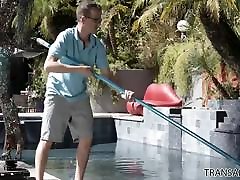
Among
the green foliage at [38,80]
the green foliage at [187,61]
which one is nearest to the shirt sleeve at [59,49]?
the green foliage at [187,61]

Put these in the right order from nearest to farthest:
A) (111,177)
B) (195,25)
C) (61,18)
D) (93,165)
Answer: (111,177) < (93,165) < (195,25) < (61,18)

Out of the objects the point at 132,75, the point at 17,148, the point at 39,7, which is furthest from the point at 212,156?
the point at 39,7

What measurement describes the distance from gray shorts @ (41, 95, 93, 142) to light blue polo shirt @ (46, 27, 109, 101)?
5 centimetres

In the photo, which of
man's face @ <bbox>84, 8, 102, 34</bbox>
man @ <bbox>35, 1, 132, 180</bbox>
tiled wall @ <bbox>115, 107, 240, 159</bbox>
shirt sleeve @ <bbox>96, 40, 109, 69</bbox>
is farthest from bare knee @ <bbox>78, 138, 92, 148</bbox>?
tiled wall @ <bbox>115, 107, 240, 159</bbox>

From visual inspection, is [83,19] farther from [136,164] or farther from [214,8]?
[214,8]

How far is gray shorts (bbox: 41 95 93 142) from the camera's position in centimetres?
509

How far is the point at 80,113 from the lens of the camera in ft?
17.0

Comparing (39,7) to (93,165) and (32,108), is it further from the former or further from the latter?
(93,165)

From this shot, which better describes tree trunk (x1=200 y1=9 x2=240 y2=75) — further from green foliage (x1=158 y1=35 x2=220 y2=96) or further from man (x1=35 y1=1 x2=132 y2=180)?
man (x1=35 y1=1 x2=132 y2=180)

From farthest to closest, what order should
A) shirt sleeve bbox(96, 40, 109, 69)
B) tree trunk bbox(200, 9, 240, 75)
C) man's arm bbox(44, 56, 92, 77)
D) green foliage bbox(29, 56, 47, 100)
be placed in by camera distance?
1. green foliage bbox(29, 56, 47, 100)
2. tree trunk bbox(200, 9, 240, 75)
3. shirt sleeve bbox(96, 40, 109, 69)
4. man's arm bbox(44, 56, 92, 77)

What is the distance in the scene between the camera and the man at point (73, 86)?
5.04 m

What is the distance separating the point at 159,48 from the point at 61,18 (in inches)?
165

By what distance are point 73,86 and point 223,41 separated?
566cm

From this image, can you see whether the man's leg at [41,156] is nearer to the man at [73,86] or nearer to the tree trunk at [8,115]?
the man at [73,86]
